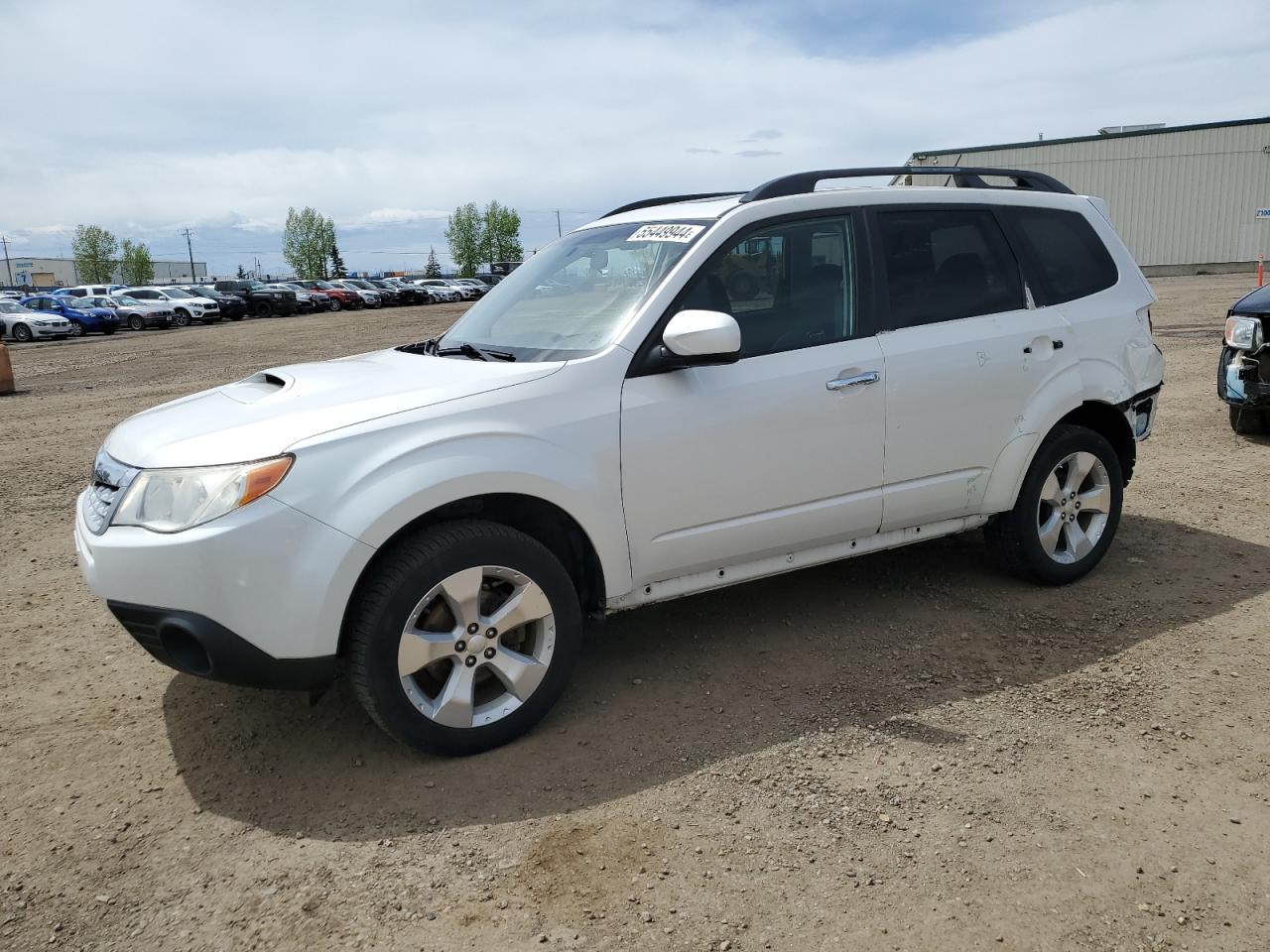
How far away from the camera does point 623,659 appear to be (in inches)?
169

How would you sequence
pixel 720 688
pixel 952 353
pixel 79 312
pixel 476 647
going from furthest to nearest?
1. pixel 79 312
2. pixel 952 353
3. pixel 720 688
4. pixel 476 647

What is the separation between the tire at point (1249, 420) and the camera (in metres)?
8.20

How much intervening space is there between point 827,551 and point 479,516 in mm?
1496

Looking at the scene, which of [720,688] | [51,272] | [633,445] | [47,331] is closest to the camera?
[633,445]

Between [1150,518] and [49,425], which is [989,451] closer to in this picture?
[1150,518]

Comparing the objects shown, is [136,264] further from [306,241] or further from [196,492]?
[196,492]

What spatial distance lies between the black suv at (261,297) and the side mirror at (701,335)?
4456 centimetres

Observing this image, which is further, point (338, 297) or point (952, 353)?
point (338, 297)

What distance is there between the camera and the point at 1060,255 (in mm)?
4863

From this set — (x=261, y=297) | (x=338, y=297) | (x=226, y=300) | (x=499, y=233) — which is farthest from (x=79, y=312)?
(x=499, y=233)

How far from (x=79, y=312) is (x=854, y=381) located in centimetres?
3796

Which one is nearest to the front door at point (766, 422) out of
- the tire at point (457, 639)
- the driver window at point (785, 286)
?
the driver window at point (785, 286)

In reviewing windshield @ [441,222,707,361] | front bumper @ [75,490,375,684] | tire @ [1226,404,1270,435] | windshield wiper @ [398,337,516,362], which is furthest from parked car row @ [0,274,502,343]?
front bumper @ [75,490,375,684]

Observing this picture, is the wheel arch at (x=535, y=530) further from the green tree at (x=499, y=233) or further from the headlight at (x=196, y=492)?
the green tree at (x=499, y=233)
